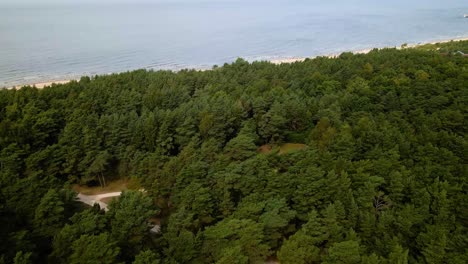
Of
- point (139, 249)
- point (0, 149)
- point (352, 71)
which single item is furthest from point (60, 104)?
point (352, 71)

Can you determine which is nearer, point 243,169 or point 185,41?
point 243,169

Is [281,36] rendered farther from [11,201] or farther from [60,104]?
[11,201]

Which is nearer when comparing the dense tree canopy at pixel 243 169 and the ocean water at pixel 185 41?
the dense tree canopy at pixel 243 169

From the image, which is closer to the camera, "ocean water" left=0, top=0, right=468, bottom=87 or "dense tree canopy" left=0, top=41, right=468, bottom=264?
"dense tree canopy" left=0, top=41, right=468, bottom=264

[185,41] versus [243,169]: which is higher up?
[185,41]

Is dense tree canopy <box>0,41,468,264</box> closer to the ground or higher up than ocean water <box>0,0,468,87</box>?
closer to the ground

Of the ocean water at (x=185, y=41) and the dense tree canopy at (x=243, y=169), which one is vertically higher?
the ocean water at (x=185, y=41)

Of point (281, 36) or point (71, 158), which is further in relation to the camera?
point (281, 36)

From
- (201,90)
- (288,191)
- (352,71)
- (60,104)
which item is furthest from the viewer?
(352,71)
